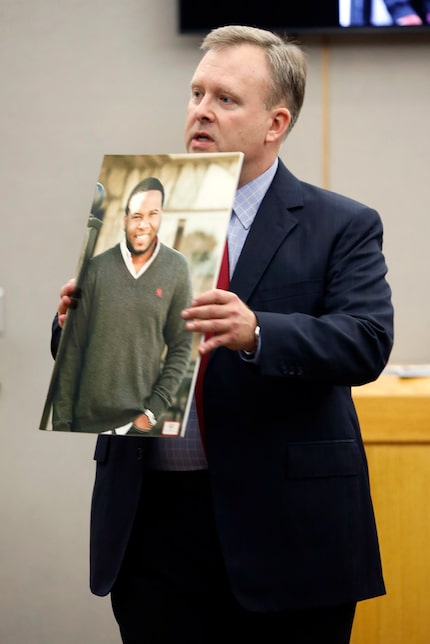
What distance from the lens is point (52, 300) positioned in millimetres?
3066

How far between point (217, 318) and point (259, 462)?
300 millimetres

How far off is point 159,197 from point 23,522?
6.18ft

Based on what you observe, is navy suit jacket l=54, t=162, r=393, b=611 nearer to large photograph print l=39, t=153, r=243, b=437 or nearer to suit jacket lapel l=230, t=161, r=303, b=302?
suit jacket lapel l=230, t=161, r=303, b=302

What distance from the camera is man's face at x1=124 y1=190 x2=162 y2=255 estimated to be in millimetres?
1467

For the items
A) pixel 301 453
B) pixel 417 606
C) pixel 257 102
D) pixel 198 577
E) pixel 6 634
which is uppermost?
pixel 257 102

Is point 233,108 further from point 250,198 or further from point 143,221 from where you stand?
point 143,221

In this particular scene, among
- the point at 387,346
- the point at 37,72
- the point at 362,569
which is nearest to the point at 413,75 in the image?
the point at 37,72

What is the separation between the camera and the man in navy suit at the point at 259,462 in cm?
155

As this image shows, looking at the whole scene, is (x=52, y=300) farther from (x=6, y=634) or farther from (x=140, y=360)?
(x=140, y=360)

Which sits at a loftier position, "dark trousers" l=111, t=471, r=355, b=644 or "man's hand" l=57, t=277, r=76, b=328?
"man's hand" l=57, t=277, r=76, b=328

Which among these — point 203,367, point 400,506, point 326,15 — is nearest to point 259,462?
point 203,367

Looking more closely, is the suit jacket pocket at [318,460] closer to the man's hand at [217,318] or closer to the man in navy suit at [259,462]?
the man in navy suit at [259,462]

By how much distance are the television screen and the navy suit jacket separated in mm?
1379

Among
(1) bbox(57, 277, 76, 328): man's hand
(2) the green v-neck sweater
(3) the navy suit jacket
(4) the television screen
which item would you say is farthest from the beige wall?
(2) the green v-neck sweater
